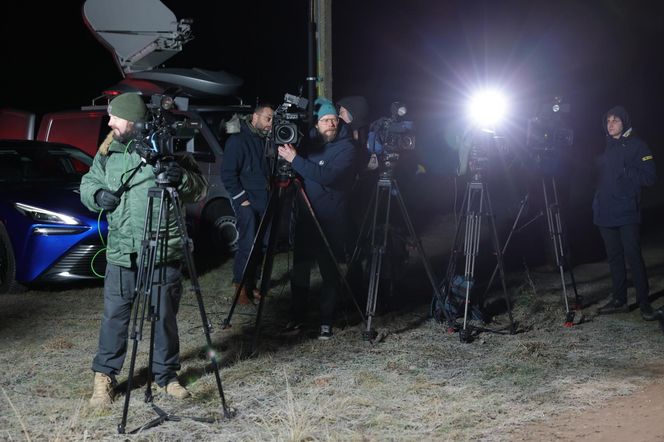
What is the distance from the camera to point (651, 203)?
1702 centimetres

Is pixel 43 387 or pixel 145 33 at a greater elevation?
pixel 145 33

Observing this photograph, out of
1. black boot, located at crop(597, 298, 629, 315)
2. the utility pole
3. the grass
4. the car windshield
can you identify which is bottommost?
the grass

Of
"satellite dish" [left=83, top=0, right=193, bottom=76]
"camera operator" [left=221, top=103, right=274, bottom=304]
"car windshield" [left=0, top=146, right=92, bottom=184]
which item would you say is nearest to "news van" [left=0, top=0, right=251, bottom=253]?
"satellite dish" [left=83, top=0, right=193, bottom=76]

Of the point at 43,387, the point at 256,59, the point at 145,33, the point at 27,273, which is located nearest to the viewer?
the point at 43,387

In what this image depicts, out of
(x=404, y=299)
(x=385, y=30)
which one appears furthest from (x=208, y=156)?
(x=385, y=30)

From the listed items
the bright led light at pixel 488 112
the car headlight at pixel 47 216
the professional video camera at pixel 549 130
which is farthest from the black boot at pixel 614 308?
the car headlight at pixel 47 216

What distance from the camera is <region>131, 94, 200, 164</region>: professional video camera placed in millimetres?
4391

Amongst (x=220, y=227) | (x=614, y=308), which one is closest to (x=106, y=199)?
(x=614, y=308)

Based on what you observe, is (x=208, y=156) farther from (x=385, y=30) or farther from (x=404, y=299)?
(x=385, y=30)

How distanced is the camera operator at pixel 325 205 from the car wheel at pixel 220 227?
342 centimetres

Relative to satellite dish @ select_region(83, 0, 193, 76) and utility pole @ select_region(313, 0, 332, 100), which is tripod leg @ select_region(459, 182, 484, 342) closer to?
utility pole @ select_region(313, 0, 332, 100)

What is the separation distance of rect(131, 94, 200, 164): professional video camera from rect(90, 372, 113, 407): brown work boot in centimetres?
140

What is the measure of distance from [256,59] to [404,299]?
13591mm

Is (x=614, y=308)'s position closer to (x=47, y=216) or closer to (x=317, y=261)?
(x=317, y=261)
